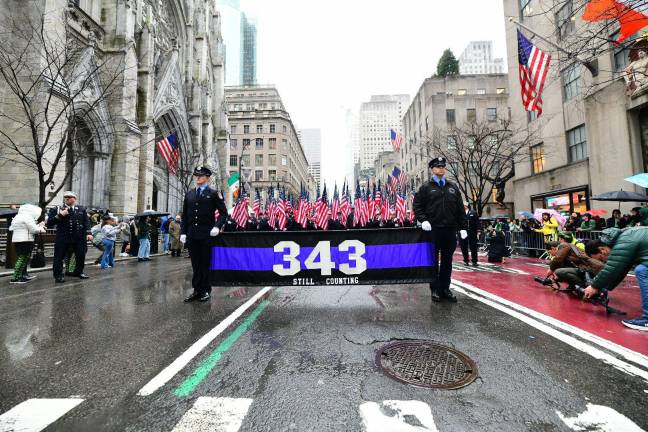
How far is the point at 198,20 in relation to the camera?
1544 inches

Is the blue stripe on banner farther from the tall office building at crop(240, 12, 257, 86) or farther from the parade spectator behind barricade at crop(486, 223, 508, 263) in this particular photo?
→ the tall office building at crop(240, 12, 257, 86)

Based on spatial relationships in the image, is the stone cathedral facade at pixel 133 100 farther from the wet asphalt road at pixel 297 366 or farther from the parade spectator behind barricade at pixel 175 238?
the wet asphalt road at pixel 297 366

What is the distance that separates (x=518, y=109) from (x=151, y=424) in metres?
28.7

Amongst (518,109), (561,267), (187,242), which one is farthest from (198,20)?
(561,267)

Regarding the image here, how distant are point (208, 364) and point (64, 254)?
823 centimetres

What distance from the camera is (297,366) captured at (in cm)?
288

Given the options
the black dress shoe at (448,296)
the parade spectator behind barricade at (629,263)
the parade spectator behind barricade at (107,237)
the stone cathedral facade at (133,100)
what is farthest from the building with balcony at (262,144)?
the parade spectator behind barricade at (629,263)

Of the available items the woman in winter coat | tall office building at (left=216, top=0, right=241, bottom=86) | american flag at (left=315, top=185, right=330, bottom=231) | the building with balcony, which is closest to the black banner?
the woman in winter coat

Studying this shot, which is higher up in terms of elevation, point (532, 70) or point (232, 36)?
point (232, 36)

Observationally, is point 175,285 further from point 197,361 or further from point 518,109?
point 518,109

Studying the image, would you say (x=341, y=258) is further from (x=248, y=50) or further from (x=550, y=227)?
(x=248, y=50)

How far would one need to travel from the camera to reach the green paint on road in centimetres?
246

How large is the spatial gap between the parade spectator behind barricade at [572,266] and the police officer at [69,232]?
37.6ft

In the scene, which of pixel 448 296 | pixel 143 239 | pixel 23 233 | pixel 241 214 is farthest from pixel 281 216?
pixel 448 296
